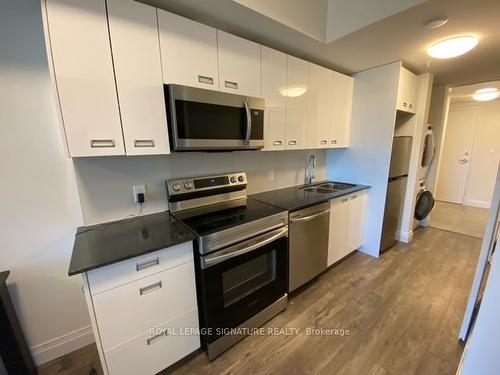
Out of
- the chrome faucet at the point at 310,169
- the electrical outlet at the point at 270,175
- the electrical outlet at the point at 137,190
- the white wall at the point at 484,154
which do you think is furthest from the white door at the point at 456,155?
the electrical outlet at the point at 137,190

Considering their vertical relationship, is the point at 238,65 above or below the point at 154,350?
above

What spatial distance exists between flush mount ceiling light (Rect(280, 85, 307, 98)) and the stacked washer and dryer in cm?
212

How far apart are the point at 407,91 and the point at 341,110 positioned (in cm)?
80

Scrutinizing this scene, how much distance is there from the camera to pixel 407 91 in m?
2.60

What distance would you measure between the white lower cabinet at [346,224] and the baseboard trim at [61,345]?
7.56 ft

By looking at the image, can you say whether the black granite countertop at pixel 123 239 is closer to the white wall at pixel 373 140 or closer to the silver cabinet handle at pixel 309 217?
the silver cabinet handle at pixel 309 217

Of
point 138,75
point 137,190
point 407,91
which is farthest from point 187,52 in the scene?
point 407,91

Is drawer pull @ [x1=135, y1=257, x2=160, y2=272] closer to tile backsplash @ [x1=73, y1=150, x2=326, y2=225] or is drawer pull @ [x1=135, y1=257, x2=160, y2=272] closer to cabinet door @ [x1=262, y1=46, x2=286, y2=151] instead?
tile backsplash @ [x1=73, y1=150, x2=326, y2=225]

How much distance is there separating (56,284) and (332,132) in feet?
9.72

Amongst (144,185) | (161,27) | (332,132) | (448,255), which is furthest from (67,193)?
(448,255)

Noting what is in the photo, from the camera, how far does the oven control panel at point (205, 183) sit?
1.70m

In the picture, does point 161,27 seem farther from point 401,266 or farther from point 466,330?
point 401,266

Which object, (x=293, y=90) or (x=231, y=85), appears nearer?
(x=231, y=85)

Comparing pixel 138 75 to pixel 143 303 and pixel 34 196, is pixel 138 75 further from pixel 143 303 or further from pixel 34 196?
pixel 143 303
